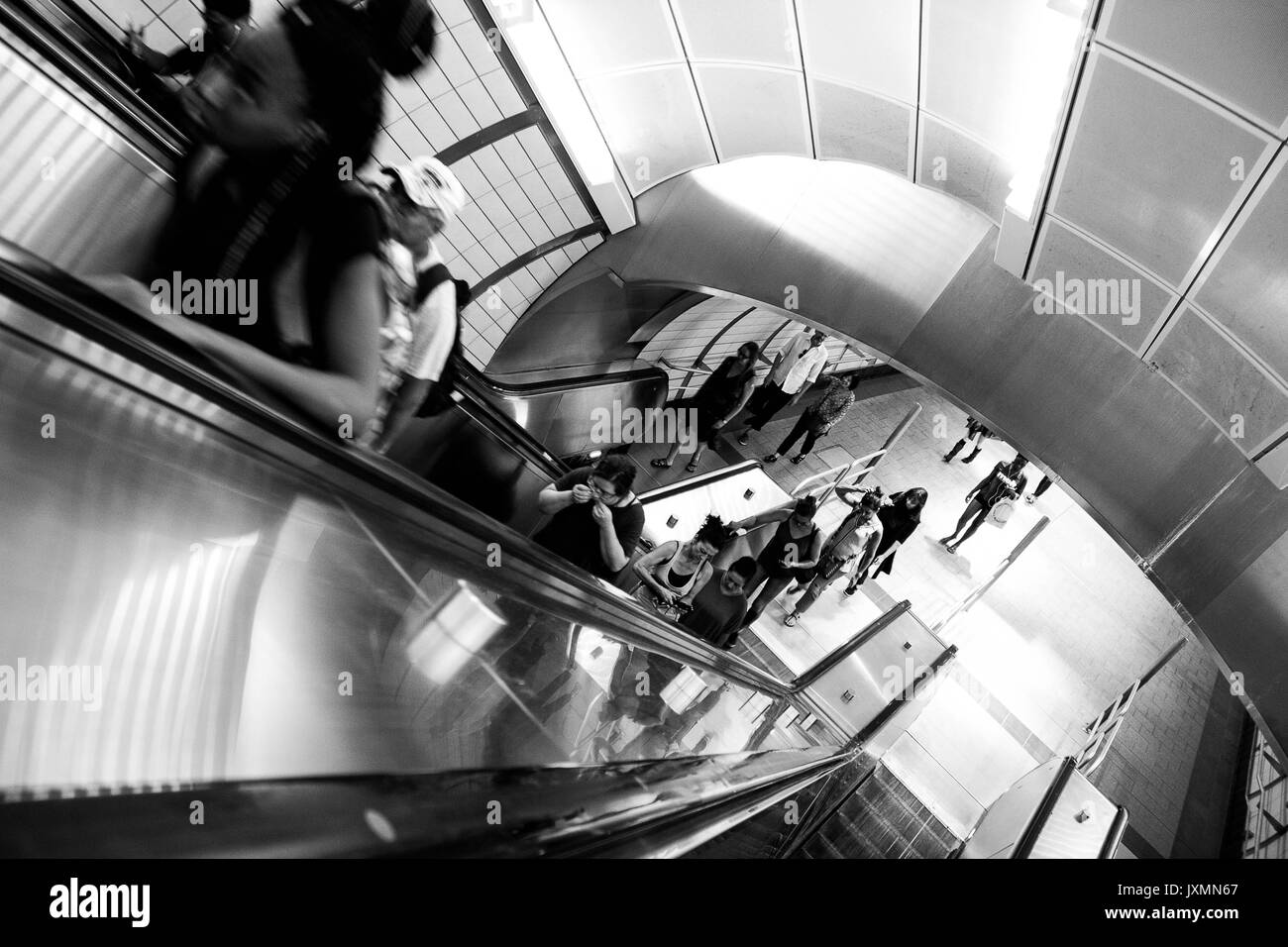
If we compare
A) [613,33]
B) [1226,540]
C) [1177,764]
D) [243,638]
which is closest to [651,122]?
[613,33]

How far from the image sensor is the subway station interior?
984 mm

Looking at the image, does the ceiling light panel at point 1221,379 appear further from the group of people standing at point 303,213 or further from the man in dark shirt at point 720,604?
the group of people standing at point 303,213

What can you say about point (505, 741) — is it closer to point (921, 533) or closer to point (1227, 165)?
point (1227, 165)

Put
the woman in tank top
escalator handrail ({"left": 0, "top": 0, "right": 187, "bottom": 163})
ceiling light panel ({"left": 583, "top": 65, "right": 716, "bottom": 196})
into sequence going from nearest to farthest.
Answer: escalator handrail ({"left": 0, "top": 0, "right": 187, "bottom": 163}) < the woman in tank top < ceiling light panel ({"left": 583, "top": 65, "right": 716, "bottom": 196})

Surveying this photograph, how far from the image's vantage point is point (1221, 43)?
9.68 feet

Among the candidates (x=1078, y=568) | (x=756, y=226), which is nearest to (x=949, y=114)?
(x=756, y=226)

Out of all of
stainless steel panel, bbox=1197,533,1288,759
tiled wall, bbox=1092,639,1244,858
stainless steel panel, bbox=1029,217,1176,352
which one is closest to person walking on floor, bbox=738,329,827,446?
stainless steel panel, bbox=1029,217,1176,352

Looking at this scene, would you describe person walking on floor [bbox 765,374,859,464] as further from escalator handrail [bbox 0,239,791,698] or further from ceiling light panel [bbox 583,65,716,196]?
escalator handrail [bbox 0,239,791,698]

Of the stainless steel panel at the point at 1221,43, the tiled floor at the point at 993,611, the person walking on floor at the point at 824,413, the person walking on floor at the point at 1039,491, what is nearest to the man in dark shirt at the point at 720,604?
the tiled floor at the point at 993,611

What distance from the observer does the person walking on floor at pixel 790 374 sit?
7770 millimetres

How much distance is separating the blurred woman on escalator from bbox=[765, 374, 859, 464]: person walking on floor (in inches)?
264

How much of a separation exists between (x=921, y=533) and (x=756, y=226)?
514 cm

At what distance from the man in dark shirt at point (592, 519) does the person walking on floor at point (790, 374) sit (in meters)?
4.88

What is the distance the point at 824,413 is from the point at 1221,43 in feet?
17.1
